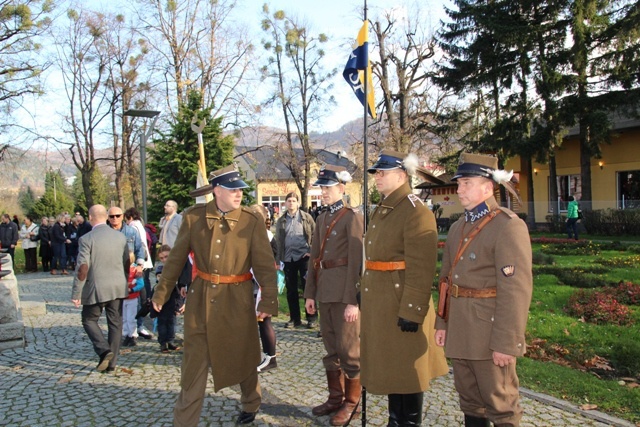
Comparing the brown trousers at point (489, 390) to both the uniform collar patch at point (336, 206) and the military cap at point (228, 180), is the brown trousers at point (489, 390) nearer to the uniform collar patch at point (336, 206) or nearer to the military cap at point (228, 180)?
the uniform collar patch at point (336, 206)

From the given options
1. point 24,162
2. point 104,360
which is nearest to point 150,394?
point 104,360

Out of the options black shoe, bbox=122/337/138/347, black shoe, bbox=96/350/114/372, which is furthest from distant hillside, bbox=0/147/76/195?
black shoe, bbox=96/350/114/372

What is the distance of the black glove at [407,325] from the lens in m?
3.46

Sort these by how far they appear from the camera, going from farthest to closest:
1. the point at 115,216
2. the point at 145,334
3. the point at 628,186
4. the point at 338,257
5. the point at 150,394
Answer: the point at 628,186 → the point at 145,334 → the point at 115,216 → the point at 150,394 → the point at 338,257

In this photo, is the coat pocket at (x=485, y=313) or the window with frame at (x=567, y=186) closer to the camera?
the coat pocket at (x=485, y=313)

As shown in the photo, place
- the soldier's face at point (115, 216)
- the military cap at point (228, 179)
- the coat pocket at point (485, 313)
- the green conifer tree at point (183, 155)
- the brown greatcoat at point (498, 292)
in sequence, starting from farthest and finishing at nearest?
the green conifer tree at point (183, 155) < the soldier's face at point (115, 216) < the military cap at point (228, 179) < the coat pocket at point (485, 313) < the brown greatcoat at point (498, 292)

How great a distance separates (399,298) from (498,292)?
2.57 ft

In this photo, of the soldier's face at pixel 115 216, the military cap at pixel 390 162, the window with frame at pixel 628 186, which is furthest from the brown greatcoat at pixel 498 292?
the window with frame at pixel 628 186

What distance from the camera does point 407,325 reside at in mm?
3463

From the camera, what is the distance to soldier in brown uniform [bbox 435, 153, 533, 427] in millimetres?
3035

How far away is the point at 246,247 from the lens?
4.25 meters

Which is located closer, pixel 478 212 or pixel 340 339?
pixel 478 212

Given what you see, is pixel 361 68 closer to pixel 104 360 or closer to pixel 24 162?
pixel 104 360

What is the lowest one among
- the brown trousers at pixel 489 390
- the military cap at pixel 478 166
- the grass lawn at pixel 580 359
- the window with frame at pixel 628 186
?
the grass lawn at pixel 580 359
